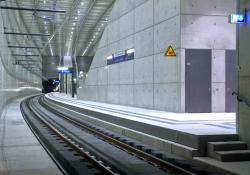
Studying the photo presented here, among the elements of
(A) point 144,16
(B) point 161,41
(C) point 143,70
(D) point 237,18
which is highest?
(A) point 144,16

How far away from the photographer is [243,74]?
10703 mm

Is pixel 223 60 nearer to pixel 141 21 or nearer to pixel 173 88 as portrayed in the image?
pixel 173 88

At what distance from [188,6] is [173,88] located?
3657 millimetres

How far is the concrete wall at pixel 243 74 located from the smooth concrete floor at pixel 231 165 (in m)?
1.16

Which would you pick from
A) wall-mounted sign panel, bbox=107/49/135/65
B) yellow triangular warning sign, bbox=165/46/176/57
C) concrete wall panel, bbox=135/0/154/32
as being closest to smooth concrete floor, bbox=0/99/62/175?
yellow triangular warning sign, bbox=165/46/176/57

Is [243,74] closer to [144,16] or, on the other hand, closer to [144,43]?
[144,43]

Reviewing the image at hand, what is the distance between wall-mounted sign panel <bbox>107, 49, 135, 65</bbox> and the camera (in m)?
25.5

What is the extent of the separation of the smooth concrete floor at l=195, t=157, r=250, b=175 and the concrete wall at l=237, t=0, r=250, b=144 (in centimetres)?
116

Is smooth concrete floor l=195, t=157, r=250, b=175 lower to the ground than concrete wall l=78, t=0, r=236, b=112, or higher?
lower

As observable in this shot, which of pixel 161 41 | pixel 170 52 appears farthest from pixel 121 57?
pixel 170 52

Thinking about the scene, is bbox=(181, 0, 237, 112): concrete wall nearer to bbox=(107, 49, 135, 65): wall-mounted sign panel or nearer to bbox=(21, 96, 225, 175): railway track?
bbox=(21, 96, 225, 175): railway track

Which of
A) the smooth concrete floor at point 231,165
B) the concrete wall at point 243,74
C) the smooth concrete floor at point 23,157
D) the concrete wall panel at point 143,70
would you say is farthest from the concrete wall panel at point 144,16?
the smooth concrete floor at point 231,165

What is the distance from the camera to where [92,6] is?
45.4 metres

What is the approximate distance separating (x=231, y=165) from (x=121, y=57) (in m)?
18.9
